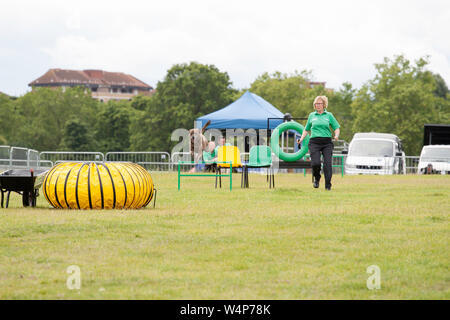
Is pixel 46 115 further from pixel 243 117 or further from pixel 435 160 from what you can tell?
pixel 435 160

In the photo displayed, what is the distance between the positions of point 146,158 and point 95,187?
2203cm

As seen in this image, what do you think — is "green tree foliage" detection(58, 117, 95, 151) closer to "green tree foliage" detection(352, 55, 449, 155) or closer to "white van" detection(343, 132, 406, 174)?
"green tree foliage" detection(352, 55, 449, 155)

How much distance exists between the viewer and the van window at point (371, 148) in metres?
33.0

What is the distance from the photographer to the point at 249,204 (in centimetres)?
1221

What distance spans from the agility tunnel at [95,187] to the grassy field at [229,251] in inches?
14.4

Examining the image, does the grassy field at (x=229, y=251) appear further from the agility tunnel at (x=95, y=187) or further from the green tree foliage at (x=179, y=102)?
the green tree foliage at (x=179, y=102)

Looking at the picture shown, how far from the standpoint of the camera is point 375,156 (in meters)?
32.6

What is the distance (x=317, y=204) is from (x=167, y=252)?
5389 millimetres

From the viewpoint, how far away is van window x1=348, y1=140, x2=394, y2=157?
33.0 metres

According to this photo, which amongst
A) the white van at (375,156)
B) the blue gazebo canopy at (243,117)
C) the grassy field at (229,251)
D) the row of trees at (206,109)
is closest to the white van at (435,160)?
the white van at (375,156)

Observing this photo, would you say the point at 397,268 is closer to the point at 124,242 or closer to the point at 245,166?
the point at 124,242

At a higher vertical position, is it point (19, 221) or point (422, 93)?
point (422, 93)
